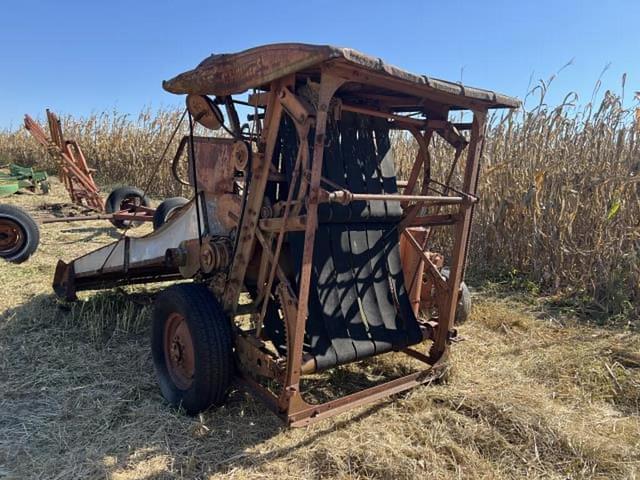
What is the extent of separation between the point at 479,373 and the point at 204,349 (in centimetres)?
210

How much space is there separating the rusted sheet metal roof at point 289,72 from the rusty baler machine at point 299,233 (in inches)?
0.4

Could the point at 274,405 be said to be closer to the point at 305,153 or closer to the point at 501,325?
the point at 305,153

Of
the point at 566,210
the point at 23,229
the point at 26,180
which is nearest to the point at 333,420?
the point at 566,210

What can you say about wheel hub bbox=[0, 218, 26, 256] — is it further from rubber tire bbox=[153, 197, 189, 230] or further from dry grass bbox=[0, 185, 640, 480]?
dry grass bbox=[0, 185, 640, 480]

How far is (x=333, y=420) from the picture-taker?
3.07m

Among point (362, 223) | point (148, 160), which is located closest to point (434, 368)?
point (362, 223)

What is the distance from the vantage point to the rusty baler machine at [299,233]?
2.68 m

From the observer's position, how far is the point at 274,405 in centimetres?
278

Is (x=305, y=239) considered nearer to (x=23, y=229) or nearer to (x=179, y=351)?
(x=179, y=351)

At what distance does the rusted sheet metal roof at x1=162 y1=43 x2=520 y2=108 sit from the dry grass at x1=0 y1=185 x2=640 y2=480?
1.94m

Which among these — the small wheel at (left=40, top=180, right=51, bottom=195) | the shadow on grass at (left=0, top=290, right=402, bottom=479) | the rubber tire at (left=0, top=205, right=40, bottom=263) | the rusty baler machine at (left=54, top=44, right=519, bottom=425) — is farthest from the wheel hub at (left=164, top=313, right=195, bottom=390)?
the small wheel at (left=40, top=180, right=51, bottom=195)

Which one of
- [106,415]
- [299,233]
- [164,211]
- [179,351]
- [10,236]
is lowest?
[106,415]

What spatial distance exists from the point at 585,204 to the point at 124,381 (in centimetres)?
518

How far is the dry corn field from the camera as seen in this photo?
2.72 meters
